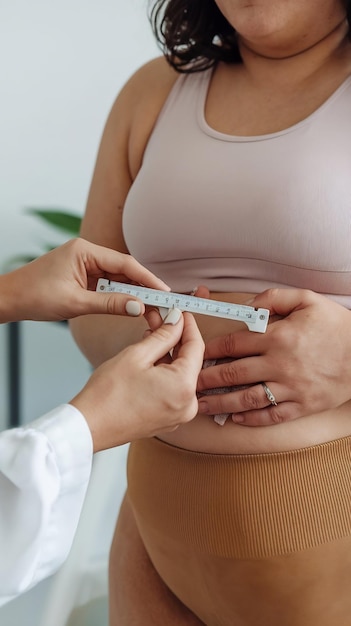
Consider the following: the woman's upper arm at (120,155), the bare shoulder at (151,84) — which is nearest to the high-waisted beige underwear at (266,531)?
the woman's upper arm at (120,155)

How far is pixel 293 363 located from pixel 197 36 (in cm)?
61

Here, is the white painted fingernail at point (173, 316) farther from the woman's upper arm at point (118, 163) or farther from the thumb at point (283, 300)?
the woman's upper arm at point (118, 163)

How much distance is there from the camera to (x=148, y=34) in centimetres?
238

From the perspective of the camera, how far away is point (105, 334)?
1208 millimetres

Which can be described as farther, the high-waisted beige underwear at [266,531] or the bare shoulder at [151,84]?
the bare shoulder at [151,84]

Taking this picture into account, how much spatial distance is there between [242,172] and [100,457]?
704 millimetres

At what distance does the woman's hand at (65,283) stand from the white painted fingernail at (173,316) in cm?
5

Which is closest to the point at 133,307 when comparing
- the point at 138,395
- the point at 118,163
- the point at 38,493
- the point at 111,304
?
the point at 111,304

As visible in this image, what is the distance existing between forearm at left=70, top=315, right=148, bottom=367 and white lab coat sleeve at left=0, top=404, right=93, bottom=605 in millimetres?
403

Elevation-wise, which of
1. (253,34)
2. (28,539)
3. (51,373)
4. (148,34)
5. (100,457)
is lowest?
(51,373)

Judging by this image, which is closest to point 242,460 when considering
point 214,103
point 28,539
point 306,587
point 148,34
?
point 306,587

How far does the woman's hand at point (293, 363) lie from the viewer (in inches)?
37.7

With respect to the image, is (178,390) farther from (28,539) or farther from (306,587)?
(306,587)

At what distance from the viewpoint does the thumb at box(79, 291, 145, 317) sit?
0.93 meters
